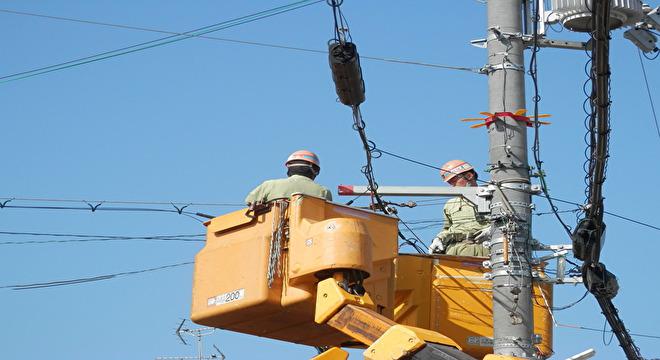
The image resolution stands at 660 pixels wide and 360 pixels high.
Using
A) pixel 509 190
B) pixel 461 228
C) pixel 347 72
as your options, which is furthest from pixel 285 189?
pixel 461 228

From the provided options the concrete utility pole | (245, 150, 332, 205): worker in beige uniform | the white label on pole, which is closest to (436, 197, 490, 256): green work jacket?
the concrete utility pole

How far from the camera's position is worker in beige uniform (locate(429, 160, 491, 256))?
16438 millimetres

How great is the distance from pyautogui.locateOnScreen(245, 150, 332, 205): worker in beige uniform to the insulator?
132cm

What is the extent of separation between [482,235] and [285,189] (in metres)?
2.73

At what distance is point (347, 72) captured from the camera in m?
15.9

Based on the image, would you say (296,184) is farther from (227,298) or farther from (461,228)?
(461,228)

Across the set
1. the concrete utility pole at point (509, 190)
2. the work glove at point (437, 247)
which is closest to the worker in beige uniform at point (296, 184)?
the concrete utility pole at point (509, 190)

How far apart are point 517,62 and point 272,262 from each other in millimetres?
3554

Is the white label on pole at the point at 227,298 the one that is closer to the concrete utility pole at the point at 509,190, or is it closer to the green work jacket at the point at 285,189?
the green work jacket at the point at 285,189

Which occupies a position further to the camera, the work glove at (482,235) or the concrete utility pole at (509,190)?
the work glove at (482,235)

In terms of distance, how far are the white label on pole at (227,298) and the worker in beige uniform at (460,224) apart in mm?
3382

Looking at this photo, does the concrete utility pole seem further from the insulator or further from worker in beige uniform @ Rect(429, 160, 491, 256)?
the insulator

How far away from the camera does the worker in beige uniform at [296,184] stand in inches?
560

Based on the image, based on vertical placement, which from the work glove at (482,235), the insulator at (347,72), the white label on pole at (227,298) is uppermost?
the insulator at (347,72)
